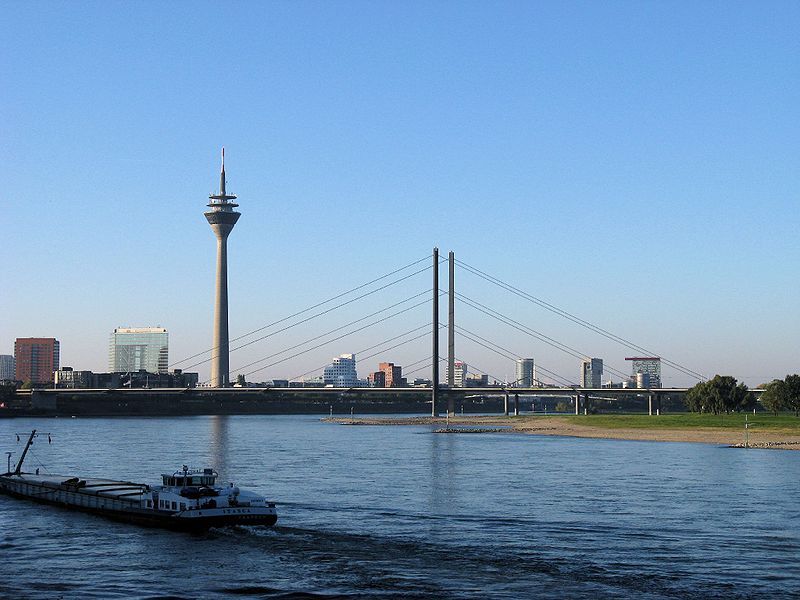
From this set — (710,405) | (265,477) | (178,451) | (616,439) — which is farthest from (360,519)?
(710,405)

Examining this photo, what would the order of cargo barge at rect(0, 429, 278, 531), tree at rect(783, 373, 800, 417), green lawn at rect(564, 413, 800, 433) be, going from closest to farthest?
cargo barge at rect(0, 429, 278, 531) < green lawn at rect(564, 413, 800, 433) < tree at rect(783, 373, 800, 417)

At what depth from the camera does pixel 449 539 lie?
5462cm

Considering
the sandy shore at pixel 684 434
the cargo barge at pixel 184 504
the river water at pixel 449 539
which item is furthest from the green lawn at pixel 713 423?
the cargo barge at pixel 184 504

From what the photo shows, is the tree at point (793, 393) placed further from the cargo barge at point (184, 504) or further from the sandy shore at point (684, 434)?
the cargo barge at point (184, 504)

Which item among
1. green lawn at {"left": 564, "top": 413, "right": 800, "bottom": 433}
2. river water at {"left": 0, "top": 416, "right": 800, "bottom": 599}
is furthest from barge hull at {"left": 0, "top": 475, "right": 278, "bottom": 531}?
green lawn at {"left": 564, "top": 413, "right": 800, "bottom": 433}

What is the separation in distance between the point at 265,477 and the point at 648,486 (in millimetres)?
31927

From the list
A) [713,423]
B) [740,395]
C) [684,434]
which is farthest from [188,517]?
[740,395]

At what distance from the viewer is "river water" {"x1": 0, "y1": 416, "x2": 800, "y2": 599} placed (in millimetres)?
43969

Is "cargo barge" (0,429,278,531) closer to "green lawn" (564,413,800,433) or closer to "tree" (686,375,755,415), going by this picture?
"green lawn" (564,413,800,433)

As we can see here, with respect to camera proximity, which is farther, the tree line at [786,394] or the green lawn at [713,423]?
the tree line at [786,394]

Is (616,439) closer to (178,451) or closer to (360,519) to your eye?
(178,451)

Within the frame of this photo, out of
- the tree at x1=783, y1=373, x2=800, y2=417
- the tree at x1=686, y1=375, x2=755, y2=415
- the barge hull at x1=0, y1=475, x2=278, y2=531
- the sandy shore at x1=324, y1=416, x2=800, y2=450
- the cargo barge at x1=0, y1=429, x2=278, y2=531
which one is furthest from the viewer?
the tree at x1=686, y1=375, x2=755, y2=415

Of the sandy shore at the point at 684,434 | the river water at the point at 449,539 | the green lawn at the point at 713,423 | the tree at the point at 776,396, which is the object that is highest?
the tree at the point at 776,396

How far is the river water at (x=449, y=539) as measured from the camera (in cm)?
4397
